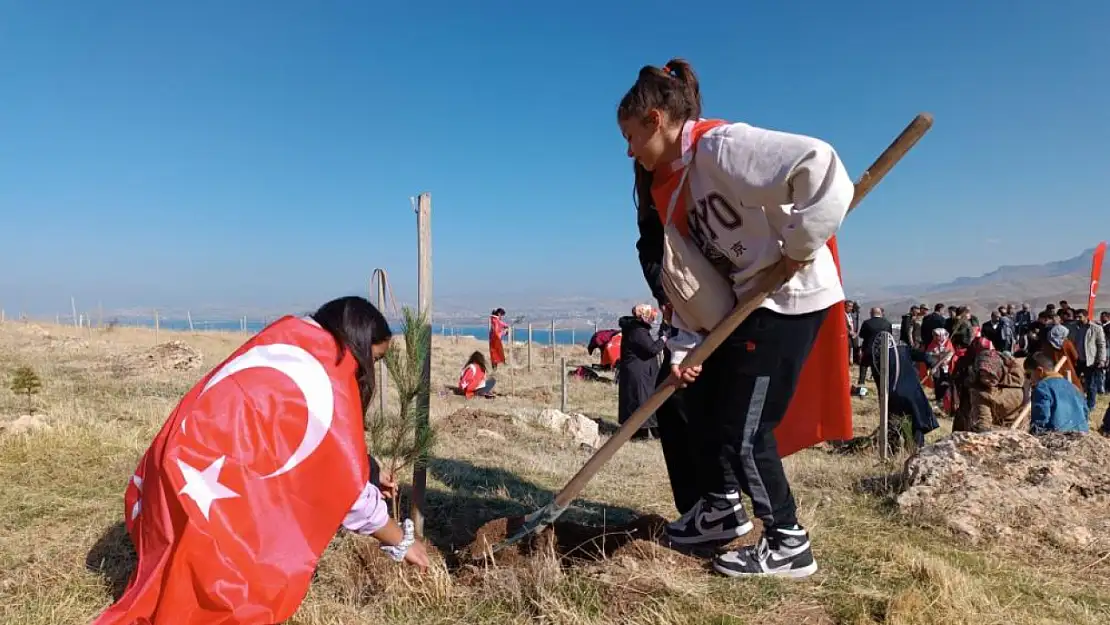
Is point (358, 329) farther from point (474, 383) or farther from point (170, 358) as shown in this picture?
point (170, 358)

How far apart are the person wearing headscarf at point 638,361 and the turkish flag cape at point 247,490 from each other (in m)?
5.45

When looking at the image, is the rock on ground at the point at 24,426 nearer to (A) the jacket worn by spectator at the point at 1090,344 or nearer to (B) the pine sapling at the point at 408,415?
(B) the pine sapling at the point at 408,415

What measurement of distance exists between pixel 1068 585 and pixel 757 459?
1578mm

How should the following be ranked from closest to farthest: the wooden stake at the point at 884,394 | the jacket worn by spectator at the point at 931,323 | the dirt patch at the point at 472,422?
1. the wooden stake at the point at 884,394
2. the dirt patch at the point at 472,422
3. the jacket worn by spectator at the point at 931,323

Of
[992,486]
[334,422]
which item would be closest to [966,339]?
[992,486]

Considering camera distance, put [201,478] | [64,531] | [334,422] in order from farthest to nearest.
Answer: [64,531] < [334,422] < [201,478]

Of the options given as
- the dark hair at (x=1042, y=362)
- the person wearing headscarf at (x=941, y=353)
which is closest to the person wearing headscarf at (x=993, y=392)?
the dark hair at (x=1042, y=362)

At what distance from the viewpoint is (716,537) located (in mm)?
2945

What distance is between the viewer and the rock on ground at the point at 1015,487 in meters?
3.48

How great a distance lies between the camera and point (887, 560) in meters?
2.96

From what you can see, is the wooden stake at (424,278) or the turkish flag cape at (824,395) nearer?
the turkish flag cape at (824,395)

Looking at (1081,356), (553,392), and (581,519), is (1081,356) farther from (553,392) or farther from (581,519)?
(581,519)

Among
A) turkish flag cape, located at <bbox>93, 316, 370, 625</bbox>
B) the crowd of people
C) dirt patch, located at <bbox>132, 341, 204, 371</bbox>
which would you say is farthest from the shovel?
dirt patch, located at <bbox>132, 341, 204, 371</bbox>

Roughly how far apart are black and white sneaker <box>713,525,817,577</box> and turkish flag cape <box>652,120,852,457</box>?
388mm
